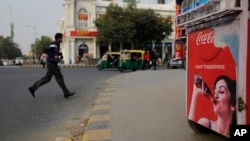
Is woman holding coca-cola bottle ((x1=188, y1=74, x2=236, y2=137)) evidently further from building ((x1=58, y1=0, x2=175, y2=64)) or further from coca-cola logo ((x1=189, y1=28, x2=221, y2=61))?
building ((x1=58, y1=0, x2=175, y2=64))

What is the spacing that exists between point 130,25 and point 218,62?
42484 mm

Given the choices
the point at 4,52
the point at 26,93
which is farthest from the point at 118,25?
the point at 4,52

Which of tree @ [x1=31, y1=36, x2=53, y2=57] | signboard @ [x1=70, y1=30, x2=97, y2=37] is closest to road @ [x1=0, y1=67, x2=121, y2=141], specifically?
signboard @ [x1=70, y1=30, x2=97, y2=37]

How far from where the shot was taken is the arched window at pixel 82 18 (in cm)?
5284

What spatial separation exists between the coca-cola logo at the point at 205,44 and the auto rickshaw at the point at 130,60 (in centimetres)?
2255

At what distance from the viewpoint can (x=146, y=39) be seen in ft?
164

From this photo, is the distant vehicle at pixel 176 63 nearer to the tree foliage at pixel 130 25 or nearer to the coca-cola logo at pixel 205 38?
the tree foliage at pixel 130 25

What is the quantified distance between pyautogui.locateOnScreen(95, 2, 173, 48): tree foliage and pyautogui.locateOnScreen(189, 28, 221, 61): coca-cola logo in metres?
41.5

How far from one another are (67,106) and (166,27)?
4265 cm

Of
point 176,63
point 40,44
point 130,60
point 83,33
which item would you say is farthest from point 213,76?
point 40,44

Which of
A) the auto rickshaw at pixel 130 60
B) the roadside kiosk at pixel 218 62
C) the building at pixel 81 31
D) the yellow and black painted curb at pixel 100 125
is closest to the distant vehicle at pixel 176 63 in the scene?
the auto rickshaw at pixel 130 60

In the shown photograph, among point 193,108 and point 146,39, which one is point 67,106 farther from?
point 146,39

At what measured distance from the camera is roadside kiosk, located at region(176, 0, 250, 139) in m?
3.61

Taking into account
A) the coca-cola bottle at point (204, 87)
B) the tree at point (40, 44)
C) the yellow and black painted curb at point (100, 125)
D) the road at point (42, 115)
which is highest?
the tree at point (40, 44)
